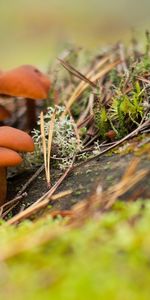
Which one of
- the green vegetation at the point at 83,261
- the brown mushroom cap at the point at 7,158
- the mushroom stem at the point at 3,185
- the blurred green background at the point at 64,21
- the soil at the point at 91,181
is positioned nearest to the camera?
the green vegetation at the point at 83,261

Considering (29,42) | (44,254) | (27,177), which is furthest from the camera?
(29,42)

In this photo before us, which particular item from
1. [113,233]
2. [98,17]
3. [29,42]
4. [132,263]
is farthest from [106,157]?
[98,17]

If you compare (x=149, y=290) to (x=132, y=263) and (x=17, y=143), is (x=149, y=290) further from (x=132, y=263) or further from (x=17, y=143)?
(x=17, y=143)

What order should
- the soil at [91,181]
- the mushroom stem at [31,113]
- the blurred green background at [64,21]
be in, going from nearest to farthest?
1. the soil at [91,181]
2. the mushroom stem at [31,113]
3. the blurred green background at [64,21]

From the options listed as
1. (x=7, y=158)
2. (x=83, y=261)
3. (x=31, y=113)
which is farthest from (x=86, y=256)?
(x=31, y=113)

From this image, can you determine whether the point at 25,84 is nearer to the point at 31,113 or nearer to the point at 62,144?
the point at 31,113

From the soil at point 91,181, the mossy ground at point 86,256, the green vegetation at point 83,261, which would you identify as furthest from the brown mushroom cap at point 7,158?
the green vegetation at point 83,261

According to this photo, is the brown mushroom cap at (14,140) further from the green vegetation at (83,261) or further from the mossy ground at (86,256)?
the green vegetation at (83,261)

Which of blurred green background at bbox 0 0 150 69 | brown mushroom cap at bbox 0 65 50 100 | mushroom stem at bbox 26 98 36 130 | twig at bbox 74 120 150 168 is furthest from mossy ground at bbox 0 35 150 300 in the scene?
blurred green background at bbox 0 0 150 69
